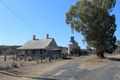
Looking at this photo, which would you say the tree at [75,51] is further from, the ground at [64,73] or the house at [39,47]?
the ground at [64,73]

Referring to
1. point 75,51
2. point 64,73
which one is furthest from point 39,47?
point 64,73

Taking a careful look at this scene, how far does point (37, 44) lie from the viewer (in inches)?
2857

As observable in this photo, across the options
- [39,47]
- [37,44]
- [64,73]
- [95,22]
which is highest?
[95,22]

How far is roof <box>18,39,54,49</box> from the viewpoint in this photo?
232ft

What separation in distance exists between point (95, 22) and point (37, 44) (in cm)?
2250

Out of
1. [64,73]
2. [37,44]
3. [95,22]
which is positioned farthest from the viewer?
[37,44]

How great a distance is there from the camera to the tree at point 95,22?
54.1 m

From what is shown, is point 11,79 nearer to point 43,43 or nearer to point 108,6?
point 108,6

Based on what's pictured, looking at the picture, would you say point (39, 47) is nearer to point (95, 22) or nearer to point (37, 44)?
point (37, 44)

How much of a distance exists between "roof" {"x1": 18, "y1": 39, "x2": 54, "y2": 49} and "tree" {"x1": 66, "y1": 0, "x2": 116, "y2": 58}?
15881 millimetres

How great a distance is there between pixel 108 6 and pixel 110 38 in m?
5.91

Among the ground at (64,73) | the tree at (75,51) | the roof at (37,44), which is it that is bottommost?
the ground at (64,73)

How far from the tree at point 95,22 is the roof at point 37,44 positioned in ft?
52.1

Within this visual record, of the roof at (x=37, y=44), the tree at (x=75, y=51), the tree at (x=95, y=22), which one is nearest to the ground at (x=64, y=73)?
the tree at (x=95, y=22)
